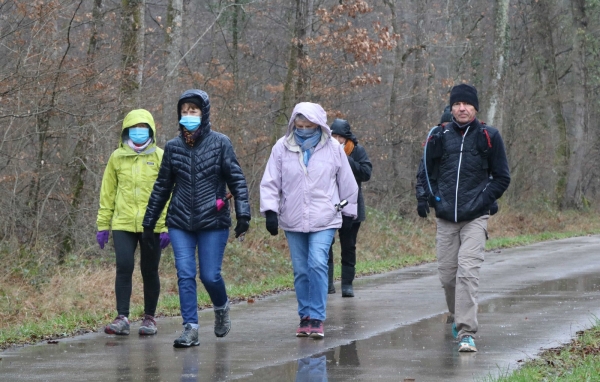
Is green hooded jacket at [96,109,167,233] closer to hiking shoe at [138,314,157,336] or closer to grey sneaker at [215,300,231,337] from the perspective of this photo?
hiking shoe at [138,314,157,336]

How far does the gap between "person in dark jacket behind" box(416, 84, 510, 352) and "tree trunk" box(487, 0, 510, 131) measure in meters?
20.1

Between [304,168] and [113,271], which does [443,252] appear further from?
[113,271]

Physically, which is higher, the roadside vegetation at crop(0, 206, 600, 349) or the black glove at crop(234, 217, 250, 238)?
the black glove at crop(234, 217, 250, 238)

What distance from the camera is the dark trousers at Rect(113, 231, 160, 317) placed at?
921 cm

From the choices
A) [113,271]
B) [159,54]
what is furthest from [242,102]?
[113,271]

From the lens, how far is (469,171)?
27.6ft

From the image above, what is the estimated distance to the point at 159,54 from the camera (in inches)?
821

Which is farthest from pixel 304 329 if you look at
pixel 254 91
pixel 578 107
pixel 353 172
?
pixel 578 107

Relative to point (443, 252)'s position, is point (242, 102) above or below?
above

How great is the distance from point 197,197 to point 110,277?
454 cm

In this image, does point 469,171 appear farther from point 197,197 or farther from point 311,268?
point 197,197

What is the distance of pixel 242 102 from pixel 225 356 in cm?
1463

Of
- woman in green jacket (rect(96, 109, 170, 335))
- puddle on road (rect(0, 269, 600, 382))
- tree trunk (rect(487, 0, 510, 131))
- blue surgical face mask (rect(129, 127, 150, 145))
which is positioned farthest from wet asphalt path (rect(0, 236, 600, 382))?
tree trunk (rect(487, 0, 510, 131))

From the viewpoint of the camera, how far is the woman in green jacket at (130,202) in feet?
30.1
